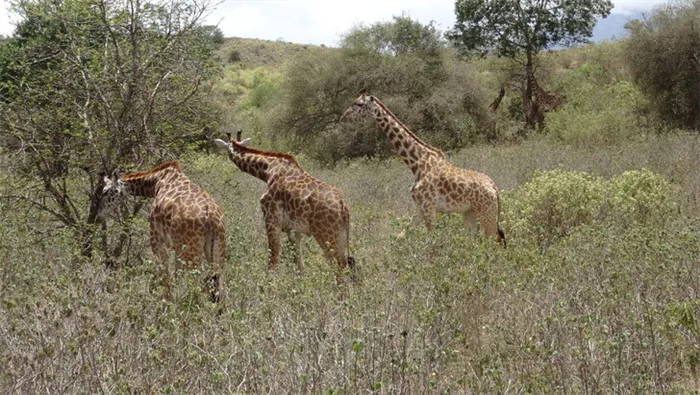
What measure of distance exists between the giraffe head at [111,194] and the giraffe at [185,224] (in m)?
0.03

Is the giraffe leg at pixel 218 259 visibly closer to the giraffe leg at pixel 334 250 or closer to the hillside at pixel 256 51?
the giraffe leg at pixel 334 250

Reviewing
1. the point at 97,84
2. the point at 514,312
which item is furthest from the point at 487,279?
the point at 97,84

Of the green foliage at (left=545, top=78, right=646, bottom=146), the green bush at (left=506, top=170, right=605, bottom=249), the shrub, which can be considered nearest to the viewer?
the green bush at (left=506, top=170, right=605, bottom=249)

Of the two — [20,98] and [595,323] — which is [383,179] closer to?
[20,98]

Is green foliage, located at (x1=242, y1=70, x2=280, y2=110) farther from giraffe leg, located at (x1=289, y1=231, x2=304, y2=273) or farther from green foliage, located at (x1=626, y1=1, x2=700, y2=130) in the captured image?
giraffe leg, located at (x1=289, y1=231, x2=304, y2=273)

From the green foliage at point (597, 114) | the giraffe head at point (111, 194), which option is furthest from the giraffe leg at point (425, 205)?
the green foliage at point (597, 114)

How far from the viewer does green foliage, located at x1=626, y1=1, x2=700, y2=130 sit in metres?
20.2

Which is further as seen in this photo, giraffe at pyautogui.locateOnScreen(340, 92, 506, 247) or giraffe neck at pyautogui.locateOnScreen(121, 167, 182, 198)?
giraffe at pyautogui.locateOnScreen(340, 92, 506, 247)

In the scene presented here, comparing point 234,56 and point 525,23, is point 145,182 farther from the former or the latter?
point 234,56

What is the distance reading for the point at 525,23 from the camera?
2486cm

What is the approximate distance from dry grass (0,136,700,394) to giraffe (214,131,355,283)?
1.55 feet

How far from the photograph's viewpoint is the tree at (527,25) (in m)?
25.0

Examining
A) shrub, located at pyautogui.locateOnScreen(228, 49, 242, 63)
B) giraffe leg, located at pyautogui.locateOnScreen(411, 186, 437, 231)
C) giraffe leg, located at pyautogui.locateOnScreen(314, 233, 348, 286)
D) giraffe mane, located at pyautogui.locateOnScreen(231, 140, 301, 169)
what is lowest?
giraffe leg, located at pyautogui.locateOnScreen(314, 233, 348, 286)

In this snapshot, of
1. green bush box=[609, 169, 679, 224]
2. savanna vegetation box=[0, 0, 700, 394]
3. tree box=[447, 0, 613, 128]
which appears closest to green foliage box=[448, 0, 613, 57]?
tree box=[447, 0, 613, 128]
